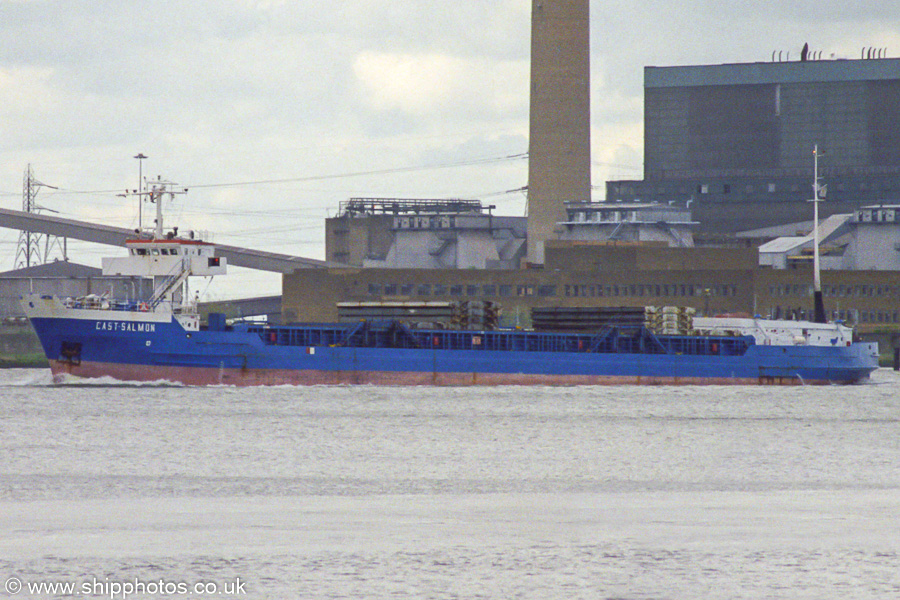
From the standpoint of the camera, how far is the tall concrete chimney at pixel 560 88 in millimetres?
102812

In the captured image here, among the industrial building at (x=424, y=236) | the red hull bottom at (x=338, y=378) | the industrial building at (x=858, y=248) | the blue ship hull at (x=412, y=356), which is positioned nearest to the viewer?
the blue ship hull at (x=412, y=356)

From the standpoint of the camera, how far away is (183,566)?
19641 mm

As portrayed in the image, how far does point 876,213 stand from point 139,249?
216 ft

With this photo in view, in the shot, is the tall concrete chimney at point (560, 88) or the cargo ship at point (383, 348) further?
the tall concrete chimney at point (560, 88)

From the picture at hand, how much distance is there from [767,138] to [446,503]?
110 meters

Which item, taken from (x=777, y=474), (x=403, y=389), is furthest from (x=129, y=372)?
(x=777, y=474)

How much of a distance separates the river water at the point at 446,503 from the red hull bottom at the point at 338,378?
8146 millimetres

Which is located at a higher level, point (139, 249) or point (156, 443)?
point (139, 249)

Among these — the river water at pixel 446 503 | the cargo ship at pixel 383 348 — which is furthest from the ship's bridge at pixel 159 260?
the river water at pixel 446 503

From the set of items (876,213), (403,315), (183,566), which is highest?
(876,213)

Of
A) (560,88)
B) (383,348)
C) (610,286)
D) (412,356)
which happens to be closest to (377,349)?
(383,348)

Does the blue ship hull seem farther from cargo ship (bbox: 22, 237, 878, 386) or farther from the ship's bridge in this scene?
the ship's bridge

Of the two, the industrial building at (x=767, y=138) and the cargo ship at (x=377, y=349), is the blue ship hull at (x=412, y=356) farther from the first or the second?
the industrial building at (x=767, y=138)

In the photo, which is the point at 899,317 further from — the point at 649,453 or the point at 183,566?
the point at 183,566
